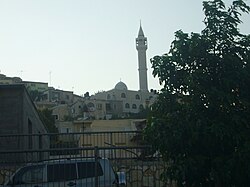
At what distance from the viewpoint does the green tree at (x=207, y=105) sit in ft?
26.5

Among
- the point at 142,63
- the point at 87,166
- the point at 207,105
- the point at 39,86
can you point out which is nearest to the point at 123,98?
the point at 142,63

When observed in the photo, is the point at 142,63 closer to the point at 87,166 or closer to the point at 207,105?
the point at 87,166

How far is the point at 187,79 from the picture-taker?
8.22 meters

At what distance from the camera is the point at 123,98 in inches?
3885

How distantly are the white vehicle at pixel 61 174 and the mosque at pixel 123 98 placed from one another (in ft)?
236

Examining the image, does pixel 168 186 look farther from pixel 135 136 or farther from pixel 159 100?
pixel 135 136

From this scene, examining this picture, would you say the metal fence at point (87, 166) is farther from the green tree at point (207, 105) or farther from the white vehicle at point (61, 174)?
the green tree at point (207, 105)

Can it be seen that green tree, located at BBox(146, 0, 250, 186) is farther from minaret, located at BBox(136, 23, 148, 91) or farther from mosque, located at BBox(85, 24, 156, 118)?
minaret, located at BBox(136, 23, 148, 91)

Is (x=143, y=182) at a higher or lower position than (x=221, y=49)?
Result: lower

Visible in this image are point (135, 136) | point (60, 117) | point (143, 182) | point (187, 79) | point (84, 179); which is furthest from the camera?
point (60, 117)

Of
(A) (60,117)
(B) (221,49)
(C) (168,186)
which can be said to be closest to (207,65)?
(B) (221,49)

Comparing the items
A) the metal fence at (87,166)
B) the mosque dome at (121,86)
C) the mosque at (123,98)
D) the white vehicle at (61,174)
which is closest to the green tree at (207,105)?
the metal fence at (87,166)

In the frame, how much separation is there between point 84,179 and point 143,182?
1.66 metres

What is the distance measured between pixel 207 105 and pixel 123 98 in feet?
297
